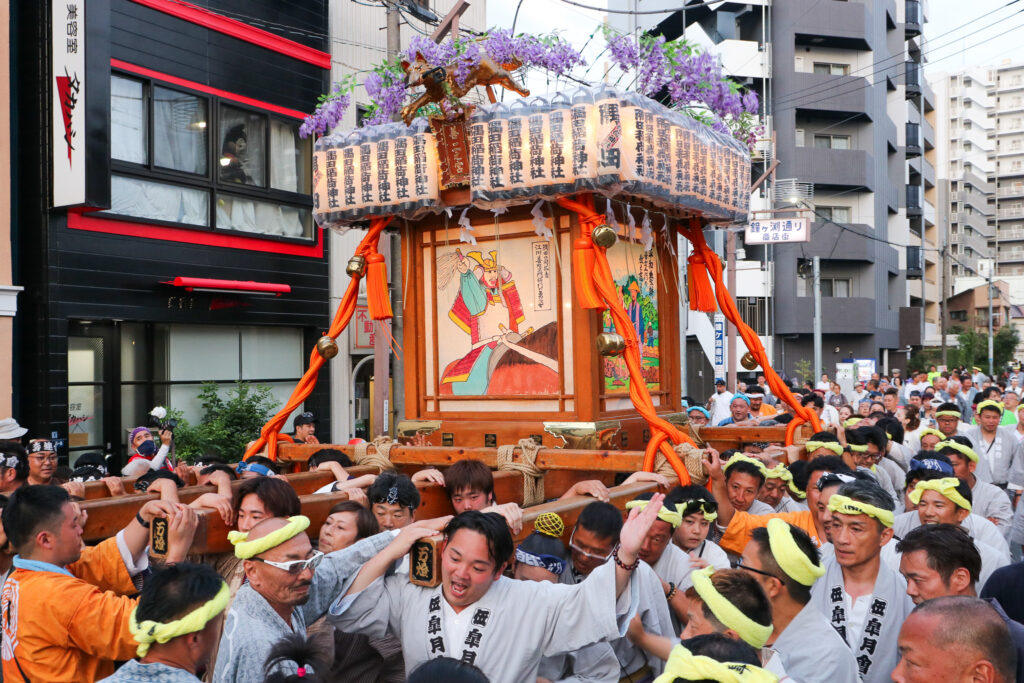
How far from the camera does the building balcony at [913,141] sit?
1528 inches

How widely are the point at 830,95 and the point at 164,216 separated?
1081 inches

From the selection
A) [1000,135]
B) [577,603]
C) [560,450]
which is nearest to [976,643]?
[577,603]

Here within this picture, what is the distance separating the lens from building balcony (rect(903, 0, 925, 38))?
3725cm

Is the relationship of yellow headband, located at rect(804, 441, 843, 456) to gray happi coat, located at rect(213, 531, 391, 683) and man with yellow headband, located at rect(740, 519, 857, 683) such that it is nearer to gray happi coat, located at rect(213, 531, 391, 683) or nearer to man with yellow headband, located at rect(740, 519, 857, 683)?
man with yellow headband, located at rect(740, 519, 857, 683)

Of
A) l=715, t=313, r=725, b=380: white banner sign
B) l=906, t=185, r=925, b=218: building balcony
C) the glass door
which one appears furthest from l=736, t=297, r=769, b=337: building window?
the glass door

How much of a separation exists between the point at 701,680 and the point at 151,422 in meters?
11.0

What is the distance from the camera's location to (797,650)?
3271mm

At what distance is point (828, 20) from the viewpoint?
104 feet

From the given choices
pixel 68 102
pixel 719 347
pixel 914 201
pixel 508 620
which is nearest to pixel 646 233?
pixel 508 620

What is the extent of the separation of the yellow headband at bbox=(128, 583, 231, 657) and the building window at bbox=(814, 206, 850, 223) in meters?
34.2

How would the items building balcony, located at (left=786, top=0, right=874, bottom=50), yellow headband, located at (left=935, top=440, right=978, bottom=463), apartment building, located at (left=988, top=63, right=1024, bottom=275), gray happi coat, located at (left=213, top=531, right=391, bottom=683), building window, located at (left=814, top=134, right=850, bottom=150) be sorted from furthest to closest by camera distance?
1. apartment building, located at (left=988, top=63, right=1024, bottom=275)
2. building window, located at (left=814, top=134, right=850, bottom=150)
3. building balcony, located at (left=786, top=0, right=874, bottom=50)
4. yellow headband, located at (left=935, top=440, right=978, bottom=463)
5. gray happi coat, located at (left=213, top=531, right=391, bottom=683)

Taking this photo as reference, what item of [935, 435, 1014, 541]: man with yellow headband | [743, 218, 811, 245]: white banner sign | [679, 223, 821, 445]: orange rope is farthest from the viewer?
[743, 218, 811, 245]: white banner sign

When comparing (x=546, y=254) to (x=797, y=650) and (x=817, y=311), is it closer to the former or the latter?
(x=797, y=650)

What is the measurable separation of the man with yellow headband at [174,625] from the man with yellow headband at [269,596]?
0.22 meters
